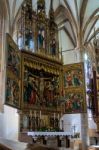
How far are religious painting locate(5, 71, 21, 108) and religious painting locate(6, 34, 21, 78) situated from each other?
1.19ft

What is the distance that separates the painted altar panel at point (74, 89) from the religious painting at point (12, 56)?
4.27 metres

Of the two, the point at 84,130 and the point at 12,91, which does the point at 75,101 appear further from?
the point at 12,91

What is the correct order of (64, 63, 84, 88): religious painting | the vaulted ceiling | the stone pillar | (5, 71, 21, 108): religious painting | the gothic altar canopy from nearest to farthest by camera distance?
(5, 71, 21, 108): religious painting < the gothic altar canopy < (64, 63, 84, 88): religious painting < the stone pillar < the vaulted ceiling

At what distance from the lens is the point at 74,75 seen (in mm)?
15531

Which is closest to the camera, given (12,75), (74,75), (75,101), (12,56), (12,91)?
(12,91)

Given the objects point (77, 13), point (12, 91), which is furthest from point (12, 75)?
point (77, 13)

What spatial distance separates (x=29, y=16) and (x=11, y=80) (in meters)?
5.45

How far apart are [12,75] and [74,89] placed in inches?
206

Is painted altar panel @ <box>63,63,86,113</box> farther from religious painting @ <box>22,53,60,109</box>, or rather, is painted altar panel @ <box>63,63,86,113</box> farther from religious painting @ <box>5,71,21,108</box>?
religious painting @ <box>5,71,21,108</box>

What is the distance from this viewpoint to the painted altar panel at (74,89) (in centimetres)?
1497

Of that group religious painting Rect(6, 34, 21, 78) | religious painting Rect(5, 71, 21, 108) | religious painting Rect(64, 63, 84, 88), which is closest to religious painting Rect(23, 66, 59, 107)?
religious painting Rect(64, 63, 84, 88)

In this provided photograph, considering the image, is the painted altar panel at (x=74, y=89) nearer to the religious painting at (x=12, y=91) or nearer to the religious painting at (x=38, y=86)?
the religious painting at (x=38, y=86)

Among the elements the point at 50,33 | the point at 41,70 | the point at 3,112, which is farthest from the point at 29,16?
the point at 3,112

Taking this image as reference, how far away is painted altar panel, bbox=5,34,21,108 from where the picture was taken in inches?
425
